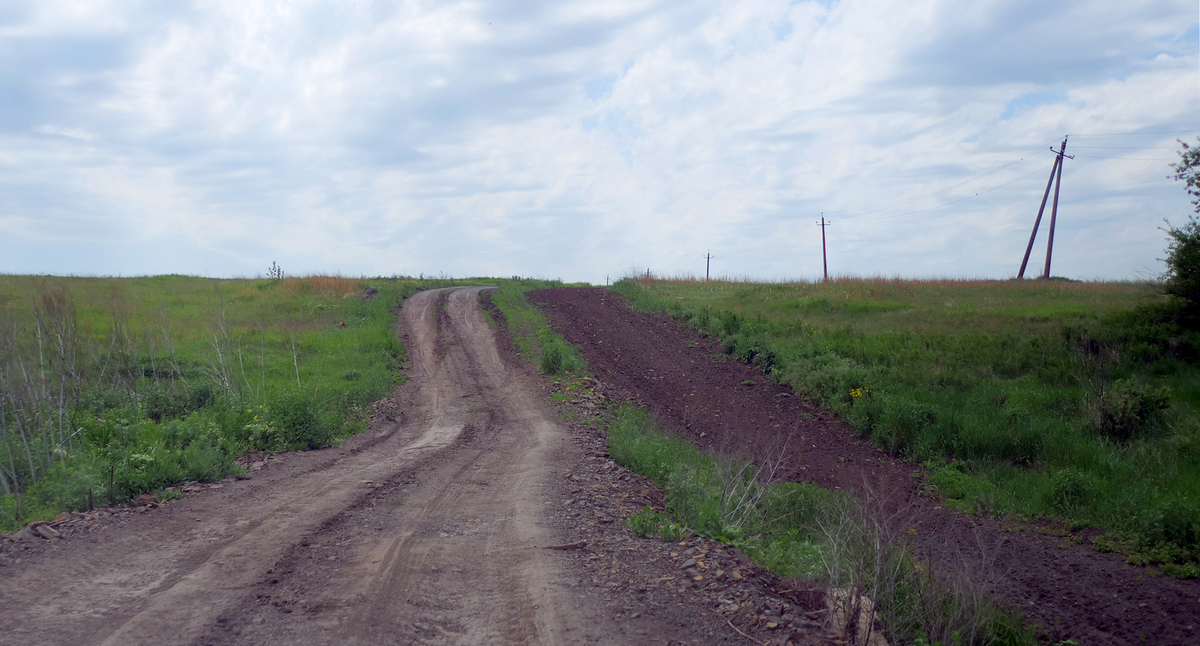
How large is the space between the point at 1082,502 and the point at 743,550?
778 centimetres

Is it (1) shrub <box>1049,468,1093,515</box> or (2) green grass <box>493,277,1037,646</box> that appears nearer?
(2) green grass <box>493,277,1037,646</box>

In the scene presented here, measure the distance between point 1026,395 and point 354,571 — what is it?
592 inches

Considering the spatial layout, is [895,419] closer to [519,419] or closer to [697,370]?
[697,370]

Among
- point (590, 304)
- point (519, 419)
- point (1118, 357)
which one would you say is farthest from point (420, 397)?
point (1118, 357)

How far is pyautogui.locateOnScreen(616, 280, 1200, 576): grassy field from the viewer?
1101 cm

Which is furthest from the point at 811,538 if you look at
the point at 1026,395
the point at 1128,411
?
the point at 1026,395

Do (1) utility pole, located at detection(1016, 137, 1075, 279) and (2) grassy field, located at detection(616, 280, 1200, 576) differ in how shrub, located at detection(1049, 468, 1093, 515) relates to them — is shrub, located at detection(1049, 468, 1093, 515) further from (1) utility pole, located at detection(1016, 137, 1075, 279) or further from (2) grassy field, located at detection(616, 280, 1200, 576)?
(1) utility pole, located at detection(1016, 137, 1075, 279)

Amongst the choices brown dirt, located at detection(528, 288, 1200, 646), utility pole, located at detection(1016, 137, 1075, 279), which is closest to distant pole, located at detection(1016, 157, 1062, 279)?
utility pole, located at detection(1016, 137, 1075, 279)

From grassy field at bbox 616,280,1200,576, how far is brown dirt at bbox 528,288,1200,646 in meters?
0.53

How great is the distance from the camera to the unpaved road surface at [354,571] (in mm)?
4539

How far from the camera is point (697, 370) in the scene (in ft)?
62.7

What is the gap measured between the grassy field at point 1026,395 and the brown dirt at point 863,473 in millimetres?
526

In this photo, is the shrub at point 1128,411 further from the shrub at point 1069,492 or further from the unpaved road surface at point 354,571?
the unpaved road surface at point 354,571

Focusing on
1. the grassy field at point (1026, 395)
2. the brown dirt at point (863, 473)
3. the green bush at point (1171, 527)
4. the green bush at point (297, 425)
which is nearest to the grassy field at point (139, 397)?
the green bush at point (297, 425)
